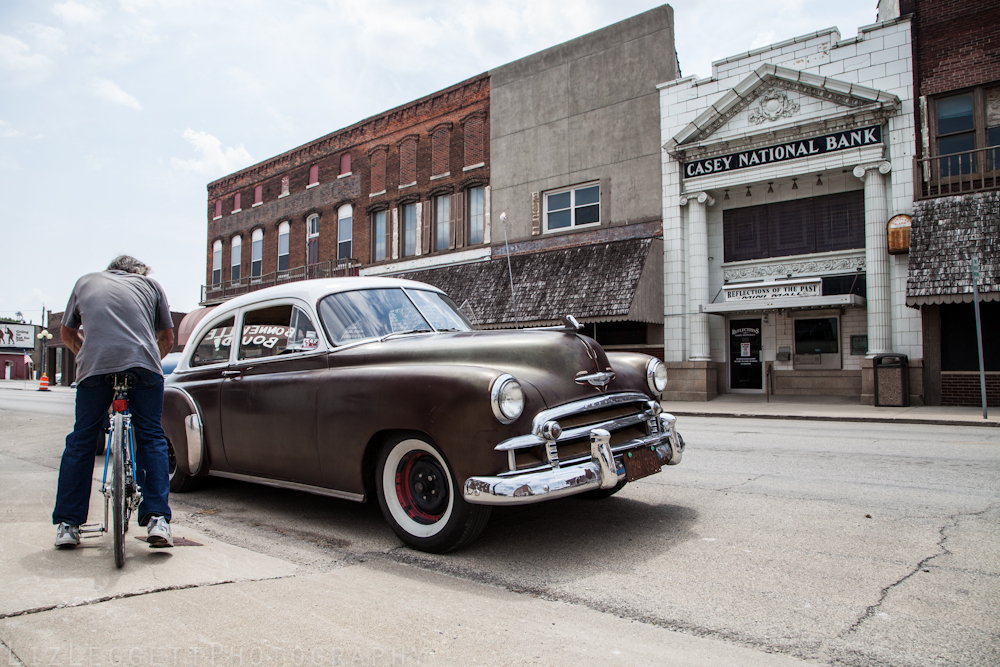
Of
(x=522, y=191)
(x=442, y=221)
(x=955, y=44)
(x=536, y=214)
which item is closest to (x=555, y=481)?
(x=955, y=44)

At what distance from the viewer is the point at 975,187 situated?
15.0 meters

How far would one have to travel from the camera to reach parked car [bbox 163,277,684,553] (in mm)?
3654

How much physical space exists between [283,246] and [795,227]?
21.6m

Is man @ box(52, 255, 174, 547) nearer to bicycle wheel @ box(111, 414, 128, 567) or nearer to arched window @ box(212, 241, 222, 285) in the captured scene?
bicycle wheel @ box(111, 414, 128, 567)

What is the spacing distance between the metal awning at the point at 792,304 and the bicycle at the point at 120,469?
15.7 meters

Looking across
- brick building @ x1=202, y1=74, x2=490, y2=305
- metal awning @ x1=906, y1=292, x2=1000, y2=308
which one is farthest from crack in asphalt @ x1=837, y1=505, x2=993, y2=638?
brick building @ x1=202, y1=74, x2=490, y2=305

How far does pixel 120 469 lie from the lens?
3.56m

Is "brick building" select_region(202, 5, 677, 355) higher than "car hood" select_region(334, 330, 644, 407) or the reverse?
higher

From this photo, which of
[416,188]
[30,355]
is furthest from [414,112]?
[30,355]

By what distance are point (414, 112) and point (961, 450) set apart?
21.3 metres

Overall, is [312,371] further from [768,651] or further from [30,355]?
[30,355]

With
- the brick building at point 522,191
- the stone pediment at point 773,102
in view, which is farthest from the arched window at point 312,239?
the stone pediment at point 773,102

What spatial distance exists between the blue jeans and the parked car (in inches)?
36.2

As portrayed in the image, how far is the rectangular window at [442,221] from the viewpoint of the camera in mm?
24062
